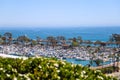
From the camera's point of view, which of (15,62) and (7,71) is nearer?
(7,71)

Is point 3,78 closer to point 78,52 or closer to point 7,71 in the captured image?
point 7,71

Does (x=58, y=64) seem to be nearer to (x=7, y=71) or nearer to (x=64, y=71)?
(x=64, y=71)

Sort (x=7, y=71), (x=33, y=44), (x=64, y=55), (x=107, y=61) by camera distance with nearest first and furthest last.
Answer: (x=7, y=71), (x=107, y=61), (x=64, y=55), (x=33, y=44)

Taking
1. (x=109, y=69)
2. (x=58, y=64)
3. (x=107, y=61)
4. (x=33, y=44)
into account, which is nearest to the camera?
(x=58, y=64)

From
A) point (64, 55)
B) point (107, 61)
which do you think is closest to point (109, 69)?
point (107, 61)

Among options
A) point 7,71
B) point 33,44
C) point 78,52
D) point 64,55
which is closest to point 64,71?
point 7,71

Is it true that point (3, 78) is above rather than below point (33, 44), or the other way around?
above
